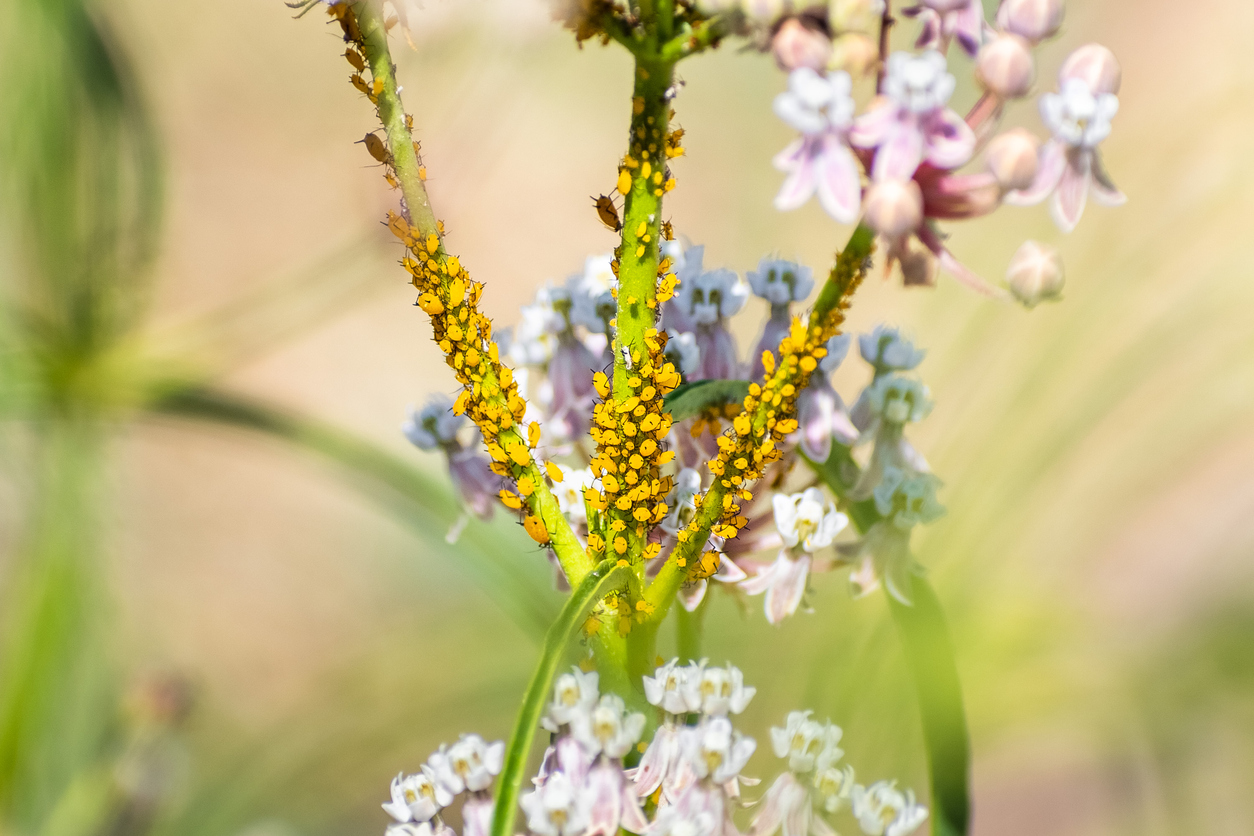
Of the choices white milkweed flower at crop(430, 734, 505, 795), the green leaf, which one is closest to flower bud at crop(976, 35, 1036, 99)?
the green leaf

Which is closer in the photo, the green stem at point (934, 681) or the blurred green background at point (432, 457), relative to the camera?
the green stem at point (934, 681)

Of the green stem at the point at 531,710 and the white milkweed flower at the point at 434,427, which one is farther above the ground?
the white milkweed flower at the point at 434,427

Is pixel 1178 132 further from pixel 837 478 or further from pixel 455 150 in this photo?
pixel 455 150

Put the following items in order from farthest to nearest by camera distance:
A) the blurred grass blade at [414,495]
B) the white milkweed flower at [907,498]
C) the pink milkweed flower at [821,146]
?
1. the blurred grass blade at [414,495]
2. the white milkweed flower at [907,498]
3. the pink milkweed flower at [821,146]

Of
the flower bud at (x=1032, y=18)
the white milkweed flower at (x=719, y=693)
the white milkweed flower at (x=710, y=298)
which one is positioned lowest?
the white milkweed flower at (x=719, y=693)

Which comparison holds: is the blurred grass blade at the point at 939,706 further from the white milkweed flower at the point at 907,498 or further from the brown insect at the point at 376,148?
the brown insect at the point at 376,148

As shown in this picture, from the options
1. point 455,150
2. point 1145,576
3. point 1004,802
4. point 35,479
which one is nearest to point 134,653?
point 35,479

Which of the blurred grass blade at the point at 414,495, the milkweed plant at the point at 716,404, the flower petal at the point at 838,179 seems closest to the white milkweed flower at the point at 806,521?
the milkweed plant at the point at 716,404

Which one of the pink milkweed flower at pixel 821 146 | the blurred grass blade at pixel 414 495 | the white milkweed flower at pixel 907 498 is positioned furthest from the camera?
the blurred grass blade at pixel 414 495
